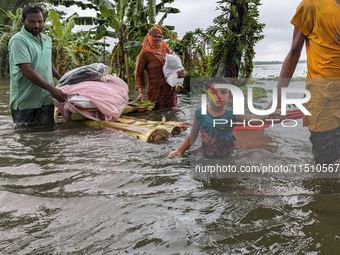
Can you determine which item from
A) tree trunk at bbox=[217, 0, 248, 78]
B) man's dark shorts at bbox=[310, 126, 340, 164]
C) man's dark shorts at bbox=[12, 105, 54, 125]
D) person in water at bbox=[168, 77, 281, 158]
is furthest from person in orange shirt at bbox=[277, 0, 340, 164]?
tree trunk at bbox=[217, 0, 248, 78]

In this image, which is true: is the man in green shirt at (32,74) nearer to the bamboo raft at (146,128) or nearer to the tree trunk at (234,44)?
the bamboo raft at (146,128)

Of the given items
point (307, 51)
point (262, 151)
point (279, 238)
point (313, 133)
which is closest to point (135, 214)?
point (279, 238)

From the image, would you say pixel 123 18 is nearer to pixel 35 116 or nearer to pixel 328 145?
pixel 35 116

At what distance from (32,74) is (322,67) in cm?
343

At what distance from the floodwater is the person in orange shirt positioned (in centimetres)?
38

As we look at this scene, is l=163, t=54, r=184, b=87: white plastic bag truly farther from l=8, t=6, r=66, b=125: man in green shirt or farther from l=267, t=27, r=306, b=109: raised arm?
l=267, t=27, r=306, b=109: raised arm

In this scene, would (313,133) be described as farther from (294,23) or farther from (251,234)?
(251,234)

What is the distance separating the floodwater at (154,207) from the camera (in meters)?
1.66

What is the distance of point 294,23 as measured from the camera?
→ 6.98ft

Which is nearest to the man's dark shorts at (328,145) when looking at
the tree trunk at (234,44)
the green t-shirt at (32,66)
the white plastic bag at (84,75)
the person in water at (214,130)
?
the person in water at (214,130)

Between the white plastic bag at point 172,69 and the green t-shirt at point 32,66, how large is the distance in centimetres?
212

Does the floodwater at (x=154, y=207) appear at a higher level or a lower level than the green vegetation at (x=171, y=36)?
lower

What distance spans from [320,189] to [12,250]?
191 centimetres

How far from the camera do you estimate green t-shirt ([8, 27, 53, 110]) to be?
13.8 feet
